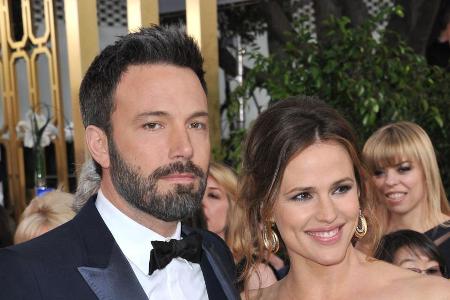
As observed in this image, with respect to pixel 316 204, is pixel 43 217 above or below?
below

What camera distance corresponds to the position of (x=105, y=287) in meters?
1.82

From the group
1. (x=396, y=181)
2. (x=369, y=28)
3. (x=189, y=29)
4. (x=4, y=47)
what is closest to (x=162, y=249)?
(x=396, y=181)

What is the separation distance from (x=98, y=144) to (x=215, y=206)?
76.6 inches

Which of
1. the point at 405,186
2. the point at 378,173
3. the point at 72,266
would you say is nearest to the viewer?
the point at 72,266

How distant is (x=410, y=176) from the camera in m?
3.80

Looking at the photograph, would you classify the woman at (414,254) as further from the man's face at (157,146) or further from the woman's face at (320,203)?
the man's face at (157,146)

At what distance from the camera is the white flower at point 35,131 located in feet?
15.4

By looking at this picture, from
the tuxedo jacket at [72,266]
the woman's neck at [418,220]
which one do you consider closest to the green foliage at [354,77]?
the woman's neck at [418,220]

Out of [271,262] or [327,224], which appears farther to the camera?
[271,262]

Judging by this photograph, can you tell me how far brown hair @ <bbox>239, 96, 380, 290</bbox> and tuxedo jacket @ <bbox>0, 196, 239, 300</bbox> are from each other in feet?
1.99

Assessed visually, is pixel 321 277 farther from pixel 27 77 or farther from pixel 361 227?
pixel 27 77

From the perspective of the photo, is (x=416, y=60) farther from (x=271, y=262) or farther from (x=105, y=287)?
(x=105, y=287)

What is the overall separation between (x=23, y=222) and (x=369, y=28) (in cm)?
231

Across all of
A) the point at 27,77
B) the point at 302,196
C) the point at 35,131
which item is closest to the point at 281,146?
the point at 302,196
